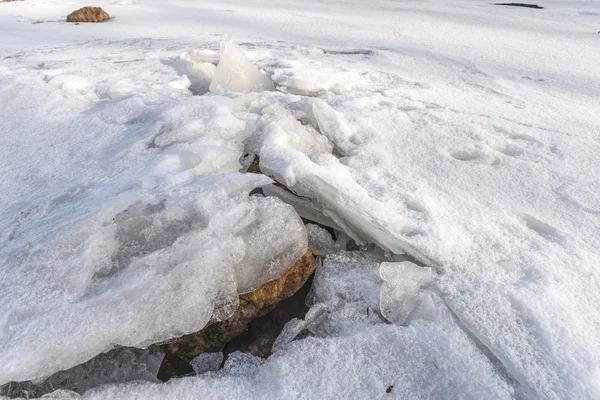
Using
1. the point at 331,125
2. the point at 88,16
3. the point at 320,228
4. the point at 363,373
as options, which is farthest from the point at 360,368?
→ the point at 88,16

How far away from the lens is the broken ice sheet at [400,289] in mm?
1184

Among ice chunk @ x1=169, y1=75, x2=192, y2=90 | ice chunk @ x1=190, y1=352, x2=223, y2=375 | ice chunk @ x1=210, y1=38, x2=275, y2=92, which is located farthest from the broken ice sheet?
ice chunk @ x1=169, y1=75, x2=192, y2=90

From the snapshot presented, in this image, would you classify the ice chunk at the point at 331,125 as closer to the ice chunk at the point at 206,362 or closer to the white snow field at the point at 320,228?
the white snow field at the point at 320,228

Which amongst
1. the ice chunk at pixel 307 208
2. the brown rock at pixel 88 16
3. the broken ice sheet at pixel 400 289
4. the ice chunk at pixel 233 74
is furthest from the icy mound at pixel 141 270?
the brown rock at pixel 88 16

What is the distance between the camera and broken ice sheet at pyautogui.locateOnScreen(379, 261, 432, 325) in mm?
1184

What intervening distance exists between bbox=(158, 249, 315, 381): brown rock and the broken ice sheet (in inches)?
10.7

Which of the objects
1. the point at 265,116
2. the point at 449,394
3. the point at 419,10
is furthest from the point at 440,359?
the point at 419,10

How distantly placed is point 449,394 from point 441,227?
0.58 m

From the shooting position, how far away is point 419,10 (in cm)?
525

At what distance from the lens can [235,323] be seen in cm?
125

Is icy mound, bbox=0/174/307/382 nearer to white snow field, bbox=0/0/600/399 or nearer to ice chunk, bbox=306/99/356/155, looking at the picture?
white snow field, bbox=0/0/600/399

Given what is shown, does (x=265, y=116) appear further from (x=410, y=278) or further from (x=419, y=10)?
(x=419, y=10)

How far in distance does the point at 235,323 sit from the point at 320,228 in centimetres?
47

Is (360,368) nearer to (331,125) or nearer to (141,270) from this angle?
(141,270)
